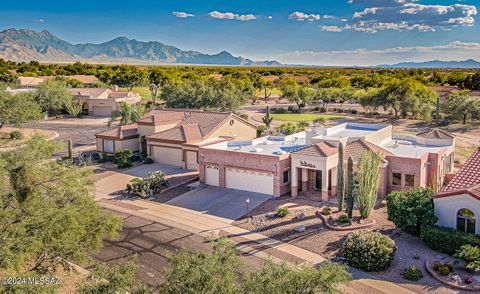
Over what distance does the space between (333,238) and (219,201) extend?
11034 mm

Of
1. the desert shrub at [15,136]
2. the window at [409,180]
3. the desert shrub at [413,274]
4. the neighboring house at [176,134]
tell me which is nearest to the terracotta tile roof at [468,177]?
the window at [409,180]

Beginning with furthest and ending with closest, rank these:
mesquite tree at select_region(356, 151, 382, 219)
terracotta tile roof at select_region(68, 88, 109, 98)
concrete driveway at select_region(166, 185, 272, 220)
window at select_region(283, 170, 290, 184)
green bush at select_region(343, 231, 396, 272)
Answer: terracotta tile roof at select_region(68, 88, 109, 98)
window at select_region(283, 170, 290, 184)
concrete driveway at select_region(166, 185, 272, 220)
mesquite tree at select_region(356, 151, 382, 219)
green bush at select_region(343, 231, 396, 272)

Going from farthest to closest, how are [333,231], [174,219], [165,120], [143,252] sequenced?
[165,120] → [174,219] → [333,231] → [143,252]

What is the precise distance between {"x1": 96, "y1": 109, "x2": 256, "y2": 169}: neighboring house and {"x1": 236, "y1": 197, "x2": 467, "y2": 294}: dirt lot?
571 inches

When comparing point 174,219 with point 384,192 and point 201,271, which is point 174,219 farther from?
point 201,271

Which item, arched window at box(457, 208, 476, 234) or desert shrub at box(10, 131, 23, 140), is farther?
desert shrub at box(10, 131, 23, 140)

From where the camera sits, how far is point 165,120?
170 ft

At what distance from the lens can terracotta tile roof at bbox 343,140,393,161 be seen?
36.4 meters

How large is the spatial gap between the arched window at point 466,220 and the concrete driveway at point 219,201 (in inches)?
558

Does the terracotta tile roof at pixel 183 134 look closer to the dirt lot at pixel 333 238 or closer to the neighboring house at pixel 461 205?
the dirt lot at pixel 333 238

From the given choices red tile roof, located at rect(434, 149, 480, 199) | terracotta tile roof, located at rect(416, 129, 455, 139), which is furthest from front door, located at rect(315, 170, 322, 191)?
terracotta tile roof, located at rect(416, 129, 455, 139)

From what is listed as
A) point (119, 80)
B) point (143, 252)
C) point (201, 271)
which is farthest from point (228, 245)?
point (119, 80)

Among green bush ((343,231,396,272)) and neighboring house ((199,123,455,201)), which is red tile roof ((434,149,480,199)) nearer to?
green bush ((343,231,396,272))

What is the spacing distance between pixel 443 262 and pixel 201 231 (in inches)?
572
